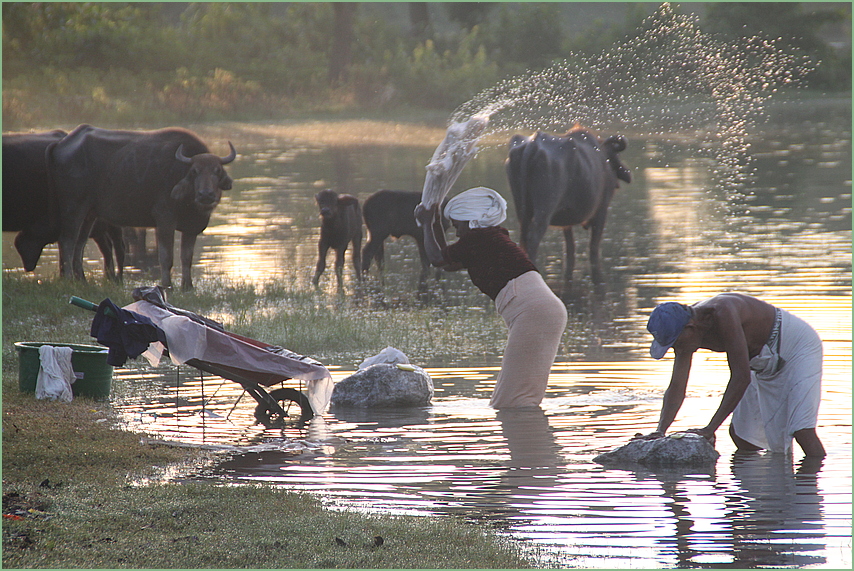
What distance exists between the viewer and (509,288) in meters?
9.08

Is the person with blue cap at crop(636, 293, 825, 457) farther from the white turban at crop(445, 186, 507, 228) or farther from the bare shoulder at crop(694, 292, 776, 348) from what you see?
the white turban at crop(445, 186, 507, 228)

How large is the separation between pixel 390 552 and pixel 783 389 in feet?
10.4

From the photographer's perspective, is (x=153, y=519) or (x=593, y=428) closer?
(x=153, y=519)

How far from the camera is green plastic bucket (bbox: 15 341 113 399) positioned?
9.36 meters

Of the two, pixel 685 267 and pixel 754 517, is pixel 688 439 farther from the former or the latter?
pixel 685 267

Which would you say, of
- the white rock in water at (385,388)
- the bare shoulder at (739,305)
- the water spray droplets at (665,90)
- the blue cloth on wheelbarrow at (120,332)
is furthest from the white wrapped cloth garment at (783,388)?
the water spray droplets at (665,90)

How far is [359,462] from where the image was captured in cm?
756

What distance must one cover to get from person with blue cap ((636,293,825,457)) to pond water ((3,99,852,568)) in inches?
9.1

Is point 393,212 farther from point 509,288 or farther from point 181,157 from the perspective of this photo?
point 509,288

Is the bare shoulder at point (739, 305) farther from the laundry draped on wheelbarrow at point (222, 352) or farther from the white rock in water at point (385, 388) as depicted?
the laundry draped on wheelbarrow at point (222, 352)

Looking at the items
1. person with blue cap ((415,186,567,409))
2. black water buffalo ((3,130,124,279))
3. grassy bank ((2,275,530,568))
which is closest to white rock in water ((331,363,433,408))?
person with blue cap ((415,186,567,409))

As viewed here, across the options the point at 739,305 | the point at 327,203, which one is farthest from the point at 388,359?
the point at 327,203

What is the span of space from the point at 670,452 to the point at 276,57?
1753 inches

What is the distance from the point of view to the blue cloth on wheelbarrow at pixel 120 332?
798 cm
